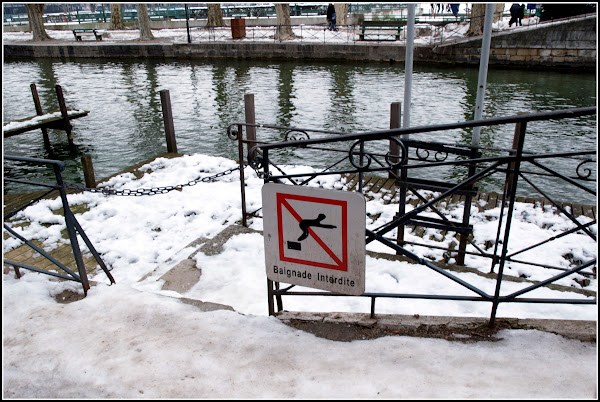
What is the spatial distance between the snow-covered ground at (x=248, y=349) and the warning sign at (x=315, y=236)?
1.29ft

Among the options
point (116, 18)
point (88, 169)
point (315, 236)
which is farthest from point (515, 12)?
point (116, 18)

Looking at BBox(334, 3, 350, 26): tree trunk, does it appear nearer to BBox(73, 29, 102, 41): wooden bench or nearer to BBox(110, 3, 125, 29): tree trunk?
BBox(73, 29, 102, 41): wooden bench

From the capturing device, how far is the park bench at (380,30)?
29062 millimetres

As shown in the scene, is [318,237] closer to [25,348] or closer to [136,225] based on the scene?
[25,348]

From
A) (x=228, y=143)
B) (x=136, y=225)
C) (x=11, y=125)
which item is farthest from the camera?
(x=228, y=143)

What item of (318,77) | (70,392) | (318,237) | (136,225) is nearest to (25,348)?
(70,392)

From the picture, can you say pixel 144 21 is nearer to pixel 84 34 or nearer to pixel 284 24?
pixel 84 34

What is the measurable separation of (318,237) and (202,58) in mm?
30392

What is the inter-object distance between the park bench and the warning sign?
2630cm

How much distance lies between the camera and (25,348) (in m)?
3.15

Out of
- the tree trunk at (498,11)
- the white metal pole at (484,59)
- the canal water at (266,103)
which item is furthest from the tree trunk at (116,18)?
the white metal pole at (484,59)

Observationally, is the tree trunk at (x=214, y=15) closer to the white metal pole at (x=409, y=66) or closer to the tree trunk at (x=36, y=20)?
the tree trunk at (x=36, y=20)

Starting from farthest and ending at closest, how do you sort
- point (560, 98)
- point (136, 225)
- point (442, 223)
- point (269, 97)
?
1. point (269, 97)
2. point (560, 98)
3. point (136, 225)
4. point (442, 223)

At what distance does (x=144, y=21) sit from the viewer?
34.8 meters
